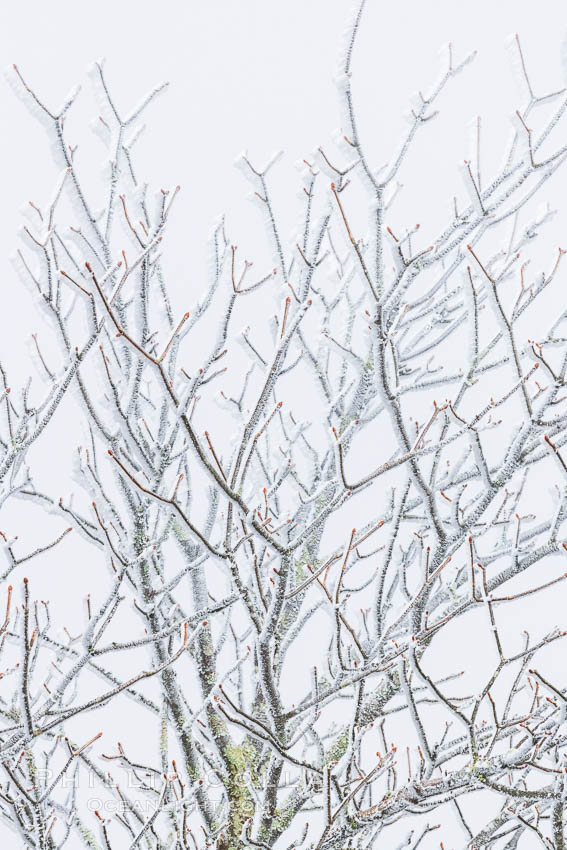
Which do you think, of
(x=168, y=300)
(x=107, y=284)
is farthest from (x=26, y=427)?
(x=168, y=300)

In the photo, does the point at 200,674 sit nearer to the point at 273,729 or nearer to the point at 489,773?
the point at 273,729

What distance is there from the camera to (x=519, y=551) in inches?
82.6

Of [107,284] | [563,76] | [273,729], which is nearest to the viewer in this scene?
[563,76]

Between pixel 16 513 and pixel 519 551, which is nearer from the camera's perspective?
pixel 519 551

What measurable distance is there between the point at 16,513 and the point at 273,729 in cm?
483

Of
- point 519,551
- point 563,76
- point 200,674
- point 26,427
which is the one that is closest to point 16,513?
point 200,674

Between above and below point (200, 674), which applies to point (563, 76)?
above

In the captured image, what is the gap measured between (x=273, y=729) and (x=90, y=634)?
2.13 ft

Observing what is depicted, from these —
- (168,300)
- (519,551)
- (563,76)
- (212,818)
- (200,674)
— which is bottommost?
(212,818)

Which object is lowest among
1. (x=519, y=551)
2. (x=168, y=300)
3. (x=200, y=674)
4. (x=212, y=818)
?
(x=212, y=818)

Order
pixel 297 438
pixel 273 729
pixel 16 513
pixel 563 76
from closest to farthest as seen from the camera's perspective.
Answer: pixel 563 76, pixel 273 729, pixel 297 438, pixel 16 513

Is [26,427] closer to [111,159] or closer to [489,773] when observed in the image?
[111,159]

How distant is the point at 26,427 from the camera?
2182mm

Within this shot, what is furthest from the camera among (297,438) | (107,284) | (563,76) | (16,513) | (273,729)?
(16,513)
